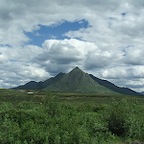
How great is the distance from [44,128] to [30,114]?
418cm

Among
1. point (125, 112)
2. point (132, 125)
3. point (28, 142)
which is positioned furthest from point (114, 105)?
point (28, 142)

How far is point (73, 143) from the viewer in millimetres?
27812

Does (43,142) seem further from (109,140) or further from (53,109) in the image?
(53,109)

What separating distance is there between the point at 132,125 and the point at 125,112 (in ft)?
10.1

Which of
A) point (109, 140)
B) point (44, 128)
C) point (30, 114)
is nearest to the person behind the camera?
point (109, 140)

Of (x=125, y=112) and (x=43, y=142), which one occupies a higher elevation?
(x=125, y=112)

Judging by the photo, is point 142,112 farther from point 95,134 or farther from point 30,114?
point 30,114

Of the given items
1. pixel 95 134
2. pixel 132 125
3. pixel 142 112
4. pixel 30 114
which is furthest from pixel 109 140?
pixel 142 112

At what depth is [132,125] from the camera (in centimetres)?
3356

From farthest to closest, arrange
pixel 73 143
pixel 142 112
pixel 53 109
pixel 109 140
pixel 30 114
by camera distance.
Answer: pixel 142 112, pixel 53 109, pixel 30 114, pixel 109 140, pixel 73 143

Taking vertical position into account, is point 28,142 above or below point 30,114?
below

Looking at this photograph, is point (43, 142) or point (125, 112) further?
point (125, 112)

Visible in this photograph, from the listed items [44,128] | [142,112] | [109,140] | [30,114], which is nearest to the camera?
[109,140]

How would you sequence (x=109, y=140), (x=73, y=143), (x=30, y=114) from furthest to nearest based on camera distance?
(x=30, y=114) → (x=109, y=140) → (x=73, y=143)
